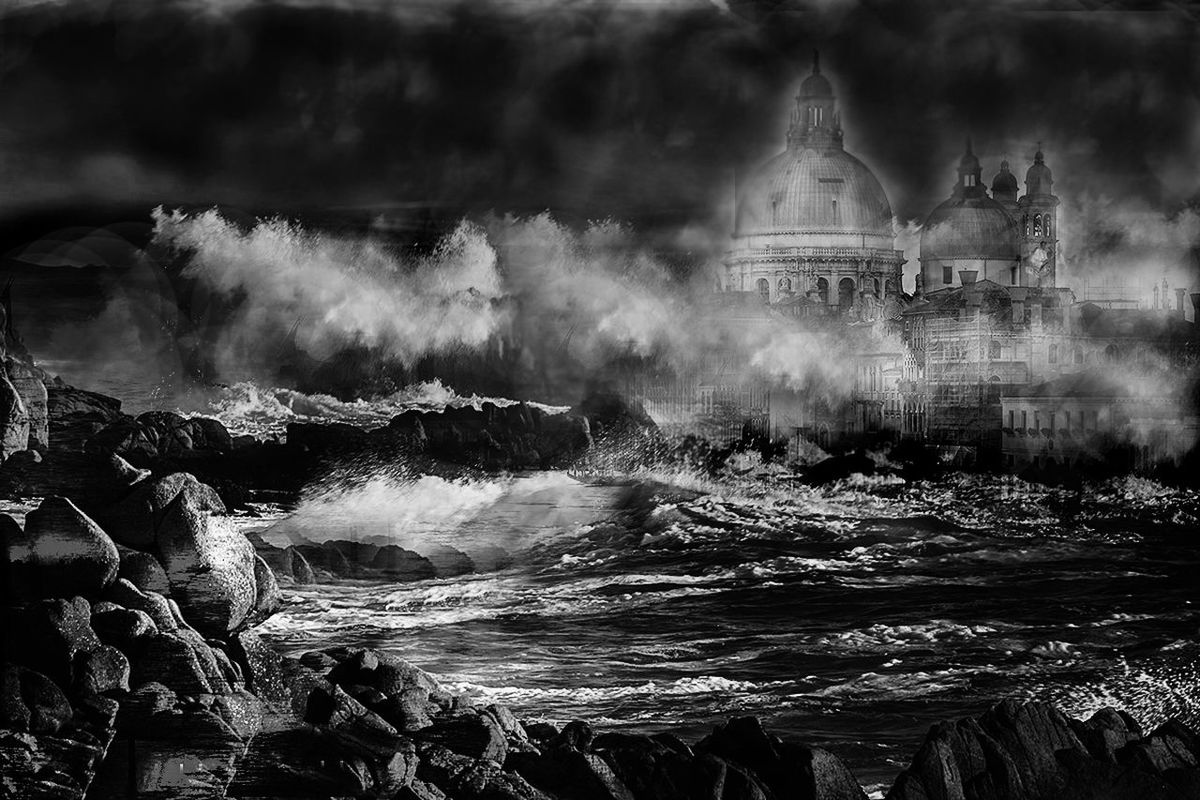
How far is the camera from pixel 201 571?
3.90m

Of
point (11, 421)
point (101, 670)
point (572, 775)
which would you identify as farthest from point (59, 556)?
point (572, 775)

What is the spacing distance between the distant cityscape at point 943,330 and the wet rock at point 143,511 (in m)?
1.26

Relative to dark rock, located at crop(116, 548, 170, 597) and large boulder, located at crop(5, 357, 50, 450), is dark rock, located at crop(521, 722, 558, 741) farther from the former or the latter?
large boulder, located at crop(5, 357, 50, 450)

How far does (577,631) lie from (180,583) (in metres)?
1.05

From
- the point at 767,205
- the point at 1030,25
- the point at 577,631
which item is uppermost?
the point at 1030,25

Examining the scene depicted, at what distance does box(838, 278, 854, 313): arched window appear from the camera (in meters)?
4.21

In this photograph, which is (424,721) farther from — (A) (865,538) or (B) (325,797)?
(A) (865,538)

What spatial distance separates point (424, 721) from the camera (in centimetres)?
381

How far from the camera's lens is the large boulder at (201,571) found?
153 inches

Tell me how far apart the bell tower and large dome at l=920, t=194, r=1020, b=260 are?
0.09 metres

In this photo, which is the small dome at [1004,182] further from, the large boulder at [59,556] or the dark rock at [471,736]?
the large boulder at [59,556]

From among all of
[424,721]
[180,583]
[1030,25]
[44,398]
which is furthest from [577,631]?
[1030,25]

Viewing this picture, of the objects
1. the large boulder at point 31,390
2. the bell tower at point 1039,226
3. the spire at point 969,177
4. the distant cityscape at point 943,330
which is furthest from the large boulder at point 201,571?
the bell tower at point 1039,226

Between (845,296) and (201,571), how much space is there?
190 centimetres
